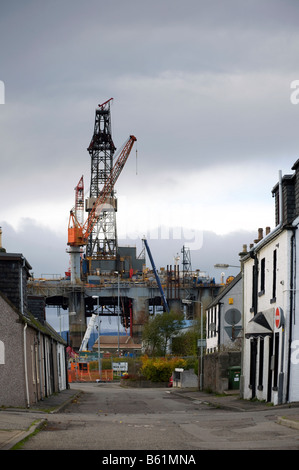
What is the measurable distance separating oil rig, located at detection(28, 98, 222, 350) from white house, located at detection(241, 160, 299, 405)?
10522cm


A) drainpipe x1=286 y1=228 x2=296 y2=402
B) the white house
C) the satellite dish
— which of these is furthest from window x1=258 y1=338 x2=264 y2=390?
the satellite dish

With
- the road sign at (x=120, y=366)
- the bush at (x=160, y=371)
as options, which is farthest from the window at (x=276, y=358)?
the road sign at (x=120, y=366)

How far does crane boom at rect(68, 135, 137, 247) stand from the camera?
144250 millimetres

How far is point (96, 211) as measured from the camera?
15088 cm

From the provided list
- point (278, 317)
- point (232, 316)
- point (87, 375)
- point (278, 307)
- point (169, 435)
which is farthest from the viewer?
point (87, 375)

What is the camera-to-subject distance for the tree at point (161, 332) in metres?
91.2

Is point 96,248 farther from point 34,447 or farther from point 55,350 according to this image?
point 34,447

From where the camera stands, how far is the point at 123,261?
15175 centimetres

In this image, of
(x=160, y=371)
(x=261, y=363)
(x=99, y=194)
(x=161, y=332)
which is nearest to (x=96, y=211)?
(x=99, y=194)

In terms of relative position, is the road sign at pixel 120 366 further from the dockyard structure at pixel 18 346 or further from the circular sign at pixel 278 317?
the circular sign at pixel 278 317

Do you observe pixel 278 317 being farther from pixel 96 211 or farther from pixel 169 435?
pixel 96 211

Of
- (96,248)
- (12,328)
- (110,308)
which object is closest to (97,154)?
(96,248)

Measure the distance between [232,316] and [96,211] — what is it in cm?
10411

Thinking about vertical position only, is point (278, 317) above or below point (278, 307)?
below
